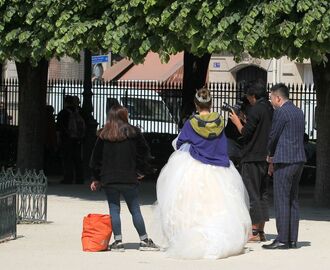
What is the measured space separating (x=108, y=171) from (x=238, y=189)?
1.42 meters

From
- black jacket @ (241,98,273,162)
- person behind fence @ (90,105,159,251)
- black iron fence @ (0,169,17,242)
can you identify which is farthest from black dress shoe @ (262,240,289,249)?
black iron fence @ (0,169,17,242)

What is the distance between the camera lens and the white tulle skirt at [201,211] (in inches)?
412

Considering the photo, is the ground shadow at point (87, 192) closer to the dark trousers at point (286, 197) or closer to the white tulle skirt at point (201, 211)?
the dark trousers at point (286, 197)

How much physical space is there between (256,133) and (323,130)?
15.6 feet

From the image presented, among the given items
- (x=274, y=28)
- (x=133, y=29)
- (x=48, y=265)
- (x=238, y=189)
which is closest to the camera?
(x=48, y=265)

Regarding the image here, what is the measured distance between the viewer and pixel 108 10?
49.6ft

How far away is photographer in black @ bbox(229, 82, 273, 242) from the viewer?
11.6 metres

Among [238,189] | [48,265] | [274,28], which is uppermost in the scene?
[274,28]

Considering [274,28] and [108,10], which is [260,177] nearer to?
[274,28]

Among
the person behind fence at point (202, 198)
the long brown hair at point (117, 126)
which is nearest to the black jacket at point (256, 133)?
the person behind fence at point (202, 198)

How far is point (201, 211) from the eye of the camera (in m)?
10.5

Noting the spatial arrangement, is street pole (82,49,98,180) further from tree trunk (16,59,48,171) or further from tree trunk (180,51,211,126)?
tree trunk (16,59,48,171)

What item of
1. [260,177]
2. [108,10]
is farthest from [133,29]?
[260,177]

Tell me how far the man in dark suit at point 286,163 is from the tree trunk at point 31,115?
8.63m
